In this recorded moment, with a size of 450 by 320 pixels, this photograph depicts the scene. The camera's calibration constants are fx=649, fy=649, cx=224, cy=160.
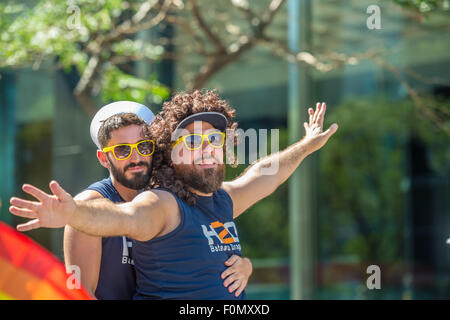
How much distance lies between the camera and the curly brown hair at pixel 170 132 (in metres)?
2.57

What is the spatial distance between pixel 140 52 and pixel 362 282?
199 inches

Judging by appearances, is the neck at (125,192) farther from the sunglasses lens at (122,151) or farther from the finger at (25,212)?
the finger at (25,212)

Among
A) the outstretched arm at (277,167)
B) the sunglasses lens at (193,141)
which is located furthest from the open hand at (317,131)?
the sunglasses lens at (193,141)

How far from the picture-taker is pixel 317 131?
3385mm

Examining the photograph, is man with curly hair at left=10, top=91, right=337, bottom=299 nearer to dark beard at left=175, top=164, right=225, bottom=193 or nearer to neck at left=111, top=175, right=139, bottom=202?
dark beard at left=175, top=164, right=225, bottom=193

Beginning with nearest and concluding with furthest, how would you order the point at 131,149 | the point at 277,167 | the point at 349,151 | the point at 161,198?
the point at 161,198 → the point at 131,149 → the point at 277,167 → the point at 349,151

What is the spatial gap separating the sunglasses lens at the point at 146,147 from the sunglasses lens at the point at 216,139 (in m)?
0.25

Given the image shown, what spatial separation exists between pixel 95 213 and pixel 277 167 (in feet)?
4.80

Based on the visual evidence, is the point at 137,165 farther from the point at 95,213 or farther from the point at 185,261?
the point at 95,213

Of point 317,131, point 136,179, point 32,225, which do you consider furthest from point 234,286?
point 317,131

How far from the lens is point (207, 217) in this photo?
8.61ft

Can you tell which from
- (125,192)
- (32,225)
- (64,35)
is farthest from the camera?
(64,35)
